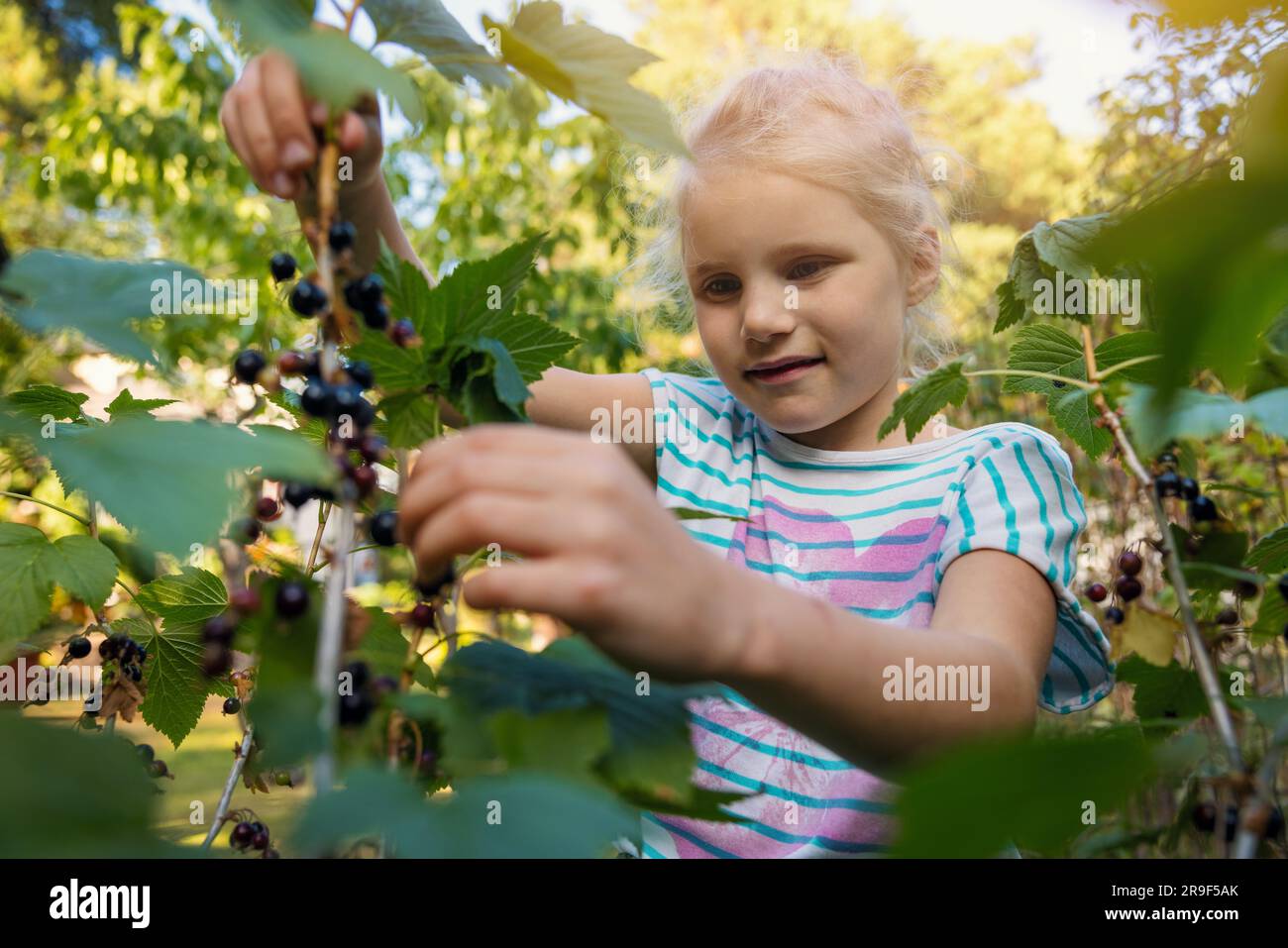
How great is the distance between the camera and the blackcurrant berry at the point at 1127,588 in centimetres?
110

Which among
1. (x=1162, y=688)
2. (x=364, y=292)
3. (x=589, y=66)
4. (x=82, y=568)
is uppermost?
(x=589, y=66)

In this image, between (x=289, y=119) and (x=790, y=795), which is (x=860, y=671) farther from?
(x=790, y=795)

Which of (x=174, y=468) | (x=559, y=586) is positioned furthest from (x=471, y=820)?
(x=174, y=468)

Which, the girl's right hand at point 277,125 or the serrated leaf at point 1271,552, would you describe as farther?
the serrated leaf at point 1271,552

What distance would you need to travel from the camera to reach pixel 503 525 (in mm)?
395

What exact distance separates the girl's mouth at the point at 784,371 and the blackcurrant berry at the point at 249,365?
29.7 inches

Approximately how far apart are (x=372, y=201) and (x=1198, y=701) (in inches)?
33.9

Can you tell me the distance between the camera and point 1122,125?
2996 millimetres

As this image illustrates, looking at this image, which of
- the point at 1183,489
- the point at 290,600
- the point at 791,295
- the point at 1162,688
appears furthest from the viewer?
the point at 791,295

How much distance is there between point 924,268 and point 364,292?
1.19 m

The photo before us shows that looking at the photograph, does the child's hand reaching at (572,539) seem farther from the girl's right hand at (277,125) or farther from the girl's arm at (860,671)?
the girl's right hand at (277,125)

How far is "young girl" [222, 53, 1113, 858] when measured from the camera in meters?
0.41

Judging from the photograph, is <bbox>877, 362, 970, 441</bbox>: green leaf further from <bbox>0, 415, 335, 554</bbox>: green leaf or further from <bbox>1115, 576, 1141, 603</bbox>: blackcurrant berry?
<bbox>0, 415, 335, 554</bbox>: green leaf

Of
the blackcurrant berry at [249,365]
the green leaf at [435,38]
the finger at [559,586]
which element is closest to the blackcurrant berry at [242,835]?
the blackcurrant berry at [249,365]
